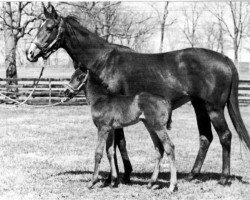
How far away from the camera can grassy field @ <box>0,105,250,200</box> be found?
5.14 m

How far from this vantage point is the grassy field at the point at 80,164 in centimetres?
514

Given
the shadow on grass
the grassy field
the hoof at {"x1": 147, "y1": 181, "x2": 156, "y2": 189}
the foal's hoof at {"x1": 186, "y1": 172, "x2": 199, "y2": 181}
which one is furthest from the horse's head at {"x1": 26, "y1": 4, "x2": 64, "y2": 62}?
the foal's hoof at {"x1": 186, "y1": 172, "x2": 199, "y2": 181}

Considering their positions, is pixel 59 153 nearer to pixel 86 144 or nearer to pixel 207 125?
pixel 86 144

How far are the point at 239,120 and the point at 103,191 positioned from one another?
7.69 ft

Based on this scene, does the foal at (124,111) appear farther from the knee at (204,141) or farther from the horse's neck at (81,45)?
the knee at (204,141)

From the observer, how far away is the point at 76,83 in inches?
206

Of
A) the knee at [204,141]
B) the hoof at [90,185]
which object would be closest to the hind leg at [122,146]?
the hoof at [90,185]

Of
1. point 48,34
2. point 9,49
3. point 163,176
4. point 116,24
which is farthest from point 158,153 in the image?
point 9,49

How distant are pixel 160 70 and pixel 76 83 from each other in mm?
1297

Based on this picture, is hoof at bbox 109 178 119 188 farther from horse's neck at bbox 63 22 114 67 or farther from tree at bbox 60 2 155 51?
tree at bbox 60 2 155 51

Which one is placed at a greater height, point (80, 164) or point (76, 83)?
point (76, 83)

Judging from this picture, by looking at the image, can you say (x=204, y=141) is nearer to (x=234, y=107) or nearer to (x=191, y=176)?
(x=191, y=176)

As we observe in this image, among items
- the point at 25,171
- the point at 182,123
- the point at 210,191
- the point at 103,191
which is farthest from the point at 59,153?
the point at 182,123

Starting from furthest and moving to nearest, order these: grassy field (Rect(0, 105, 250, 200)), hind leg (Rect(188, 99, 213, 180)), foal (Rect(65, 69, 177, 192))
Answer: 1. hind leg (Rect(188, 99, 213, 180))
2. grassy field (Rect(0, 105, 250, 200))
3. foal (Rect(65, 69, 177, 192))
